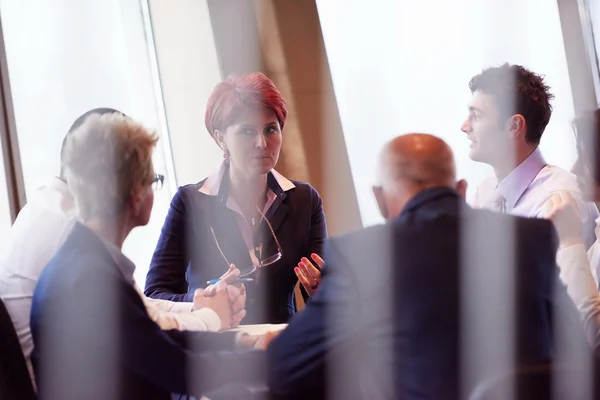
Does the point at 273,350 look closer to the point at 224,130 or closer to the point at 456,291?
the point at 456,291

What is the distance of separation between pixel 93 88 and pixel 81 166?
185 cm

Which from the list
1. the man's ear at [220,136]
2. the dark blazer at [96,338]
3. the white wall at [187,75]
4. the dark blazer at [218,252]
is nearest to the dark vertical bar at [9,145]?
the dark blazer at [218,252]

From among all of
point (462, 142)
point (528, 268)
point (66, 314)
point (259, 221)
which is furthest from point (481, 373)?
point (462, 142)

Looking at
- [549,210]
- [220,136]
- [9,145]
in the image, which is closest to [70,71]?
[9,145]

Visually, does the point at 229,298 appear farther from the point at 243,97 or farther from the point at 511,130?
the point at 511,130

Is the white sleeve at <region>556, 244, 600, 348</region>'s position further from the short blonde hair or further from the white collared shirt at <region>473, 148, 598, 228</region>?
the short blonde hair

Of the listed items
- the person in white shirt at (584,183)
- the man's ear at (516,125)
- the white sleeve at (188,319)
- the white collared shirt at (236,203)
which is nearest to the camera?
the white sleeve at (188,319)

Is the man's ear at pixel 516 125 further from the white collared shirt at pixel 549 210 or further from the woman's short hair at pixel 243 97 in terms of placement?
the woman's short hair at pixel 243 97

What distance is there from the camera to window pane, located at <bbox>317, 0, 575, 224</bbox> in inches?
138

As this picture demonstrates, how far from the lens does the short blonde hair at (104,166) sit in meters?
1.45

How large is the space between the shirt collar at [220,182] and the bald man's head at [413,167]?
895mm

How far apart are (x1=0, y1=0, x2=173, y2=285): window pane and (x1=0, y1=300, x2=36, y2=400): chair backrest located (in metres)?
1.20

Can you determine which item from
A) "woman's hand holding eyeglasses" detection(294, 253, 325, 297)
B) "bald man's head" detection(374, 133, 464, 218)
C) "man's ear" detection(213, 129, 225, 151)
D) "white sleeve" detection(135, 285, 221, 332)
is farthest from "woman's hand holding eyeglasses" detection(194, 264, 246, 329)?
"man's ear" detection(213, 129, 225, 151)

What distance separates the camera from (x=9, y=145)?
2.66 metres
